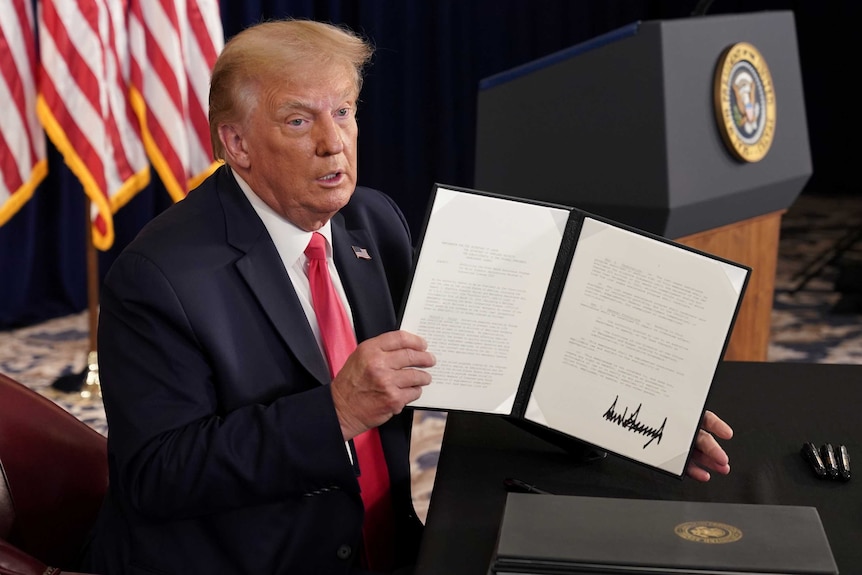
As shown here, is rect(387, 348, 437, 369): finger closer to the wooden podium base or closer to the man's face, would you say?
the man's face

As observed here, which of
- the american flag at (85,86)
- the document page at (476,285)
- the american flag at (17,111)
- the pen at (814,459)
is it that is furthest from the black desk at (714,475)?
the american flag at (17,111)

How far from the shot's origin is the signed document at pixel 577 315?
4.90ft

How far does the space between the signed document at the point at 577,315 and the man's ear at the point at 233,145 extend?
35 cm

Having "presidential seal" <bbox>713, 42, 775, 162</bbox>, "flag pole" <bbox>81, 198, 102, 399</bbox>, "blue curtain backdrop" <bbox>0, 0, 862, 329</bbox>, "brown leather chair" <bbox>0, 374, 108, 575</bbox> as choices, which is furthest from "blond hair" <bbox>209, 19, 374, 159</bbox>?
"blue curtain backdrop" <bbox>0, 0, 862, 329</bbox>

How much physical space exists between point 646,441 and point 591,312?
0.62 feet

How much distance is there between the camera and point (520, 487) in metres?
1.52

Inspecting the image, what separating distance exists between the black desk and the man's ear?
51 cm

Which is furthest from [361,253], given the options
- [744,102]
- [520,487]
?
[744,102]

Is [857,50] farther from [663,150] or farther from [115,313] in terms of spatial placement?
[115,313]

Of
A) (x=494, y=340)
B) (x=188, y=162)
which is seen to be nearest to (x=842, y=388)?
(x=494, y=340)

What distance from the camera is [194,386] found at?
154cm

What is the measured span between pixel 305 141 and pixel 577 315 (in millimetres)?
463

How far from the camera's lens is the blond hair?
1.59 meters

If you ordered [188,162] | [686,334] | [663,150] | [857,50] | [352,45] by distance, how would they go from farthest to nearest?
[857,50] < [188,162] < [663,150] < [352,45] < [686,334]
